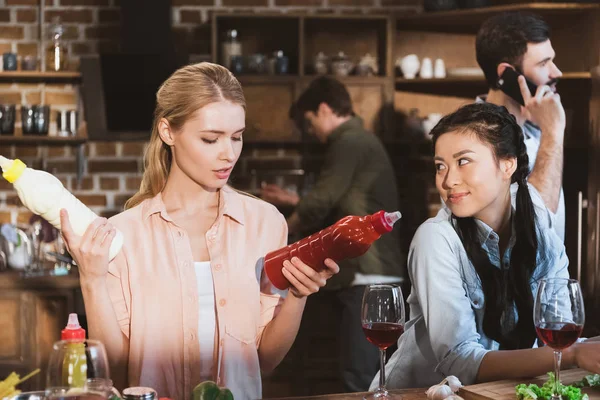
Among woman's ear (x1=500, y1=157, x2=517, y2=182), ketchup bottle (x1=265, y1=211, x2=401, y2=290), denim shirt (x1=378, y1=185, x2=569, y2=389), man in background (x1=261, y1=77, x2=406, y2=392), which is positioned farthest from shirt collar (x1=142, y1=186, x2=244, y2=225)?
man in background (x1=261, y1=77, x2=406, y2=392)

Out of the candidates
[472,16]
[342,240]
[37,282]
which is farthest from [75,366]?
[472,16]

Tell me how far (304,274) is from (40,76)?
3059 mm

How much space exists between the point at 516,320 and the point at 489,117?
18.8 inches

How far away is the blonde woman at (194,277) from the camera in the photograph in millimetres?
1810

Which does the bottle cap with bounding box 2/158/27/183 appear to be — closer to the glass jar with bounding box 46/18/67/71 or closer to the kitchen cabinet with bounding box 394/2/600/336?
the kitchen cabinet with bounding box 394/2/600/336

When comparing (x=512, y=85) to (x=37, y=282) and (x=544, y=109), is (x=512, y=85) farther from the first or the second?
(x=37, y=282)

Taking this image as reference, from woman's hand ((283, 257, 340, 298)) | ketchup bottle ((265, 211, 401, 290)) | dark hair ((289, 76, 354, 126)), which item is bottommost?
woman's hand ((283, 257, 340, 298))

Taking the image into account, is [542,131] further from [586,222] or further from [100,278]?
[100,278]

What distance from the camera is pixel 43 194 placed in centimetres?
143

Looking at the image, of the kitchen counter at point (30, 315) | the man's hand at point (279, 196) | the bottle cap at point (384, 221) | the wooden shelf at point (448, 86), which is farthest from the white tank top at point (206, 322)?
the wooden shelf at point (448, 86)

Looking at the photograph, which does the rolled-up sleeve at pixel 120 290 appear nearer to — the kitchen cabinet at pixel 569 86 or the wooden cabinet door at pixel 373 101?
the kitchen cabinet at pixel 569 86

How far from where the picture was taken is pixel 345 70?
14.1ft

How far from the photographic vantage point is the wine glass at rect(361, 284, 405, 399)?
150cm

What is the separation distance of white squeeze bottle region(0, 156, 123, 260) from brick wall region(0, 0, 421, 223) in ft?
9.69
